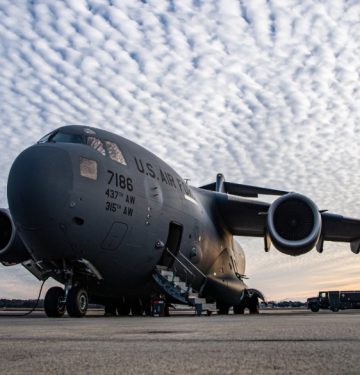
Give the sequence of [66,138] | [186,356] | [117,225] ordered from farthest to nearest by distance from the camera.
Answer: [66,138], [117,225], [186,356]

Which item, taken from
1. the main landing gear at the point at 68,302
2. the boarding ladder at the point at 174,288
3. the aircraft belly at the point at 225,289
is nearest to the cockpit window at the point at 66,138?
the main landing gear at the point at 68,302

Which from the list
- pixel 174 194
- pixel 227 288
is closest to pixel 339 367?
pixel 174 194

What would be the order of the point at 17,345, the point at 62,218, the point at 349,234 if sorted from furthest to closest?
the point at 349,234 → the point at 62,218 → the point at 17,345

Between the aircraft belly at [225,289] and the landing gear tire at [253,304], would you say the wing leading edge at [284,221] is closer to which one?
the aircraft belly at [225,289]

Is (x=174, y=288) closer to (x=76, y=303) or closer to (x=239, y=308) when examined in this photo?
(x=76, y=303)

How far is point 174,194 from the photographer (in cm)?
1321

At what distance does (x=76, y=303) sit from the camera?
31.9ft

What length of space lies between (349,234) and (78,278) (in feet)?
37.1

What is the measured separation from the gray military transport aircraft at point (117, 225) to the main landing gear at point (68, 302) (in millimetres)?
22

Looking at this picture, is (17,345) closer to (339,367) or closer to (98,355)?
(98,355)

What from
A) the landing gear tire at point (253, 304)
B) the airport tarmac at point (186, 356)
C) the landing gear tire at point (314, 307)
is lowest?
the airport tarmac at point (186, 356)

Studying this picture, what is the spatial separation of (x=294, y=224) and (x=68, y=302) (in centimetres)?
717

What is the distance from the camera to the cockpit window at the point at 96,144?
1089cm

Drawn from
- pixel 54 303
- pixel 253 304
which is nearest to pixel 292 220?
pixel 253 304
